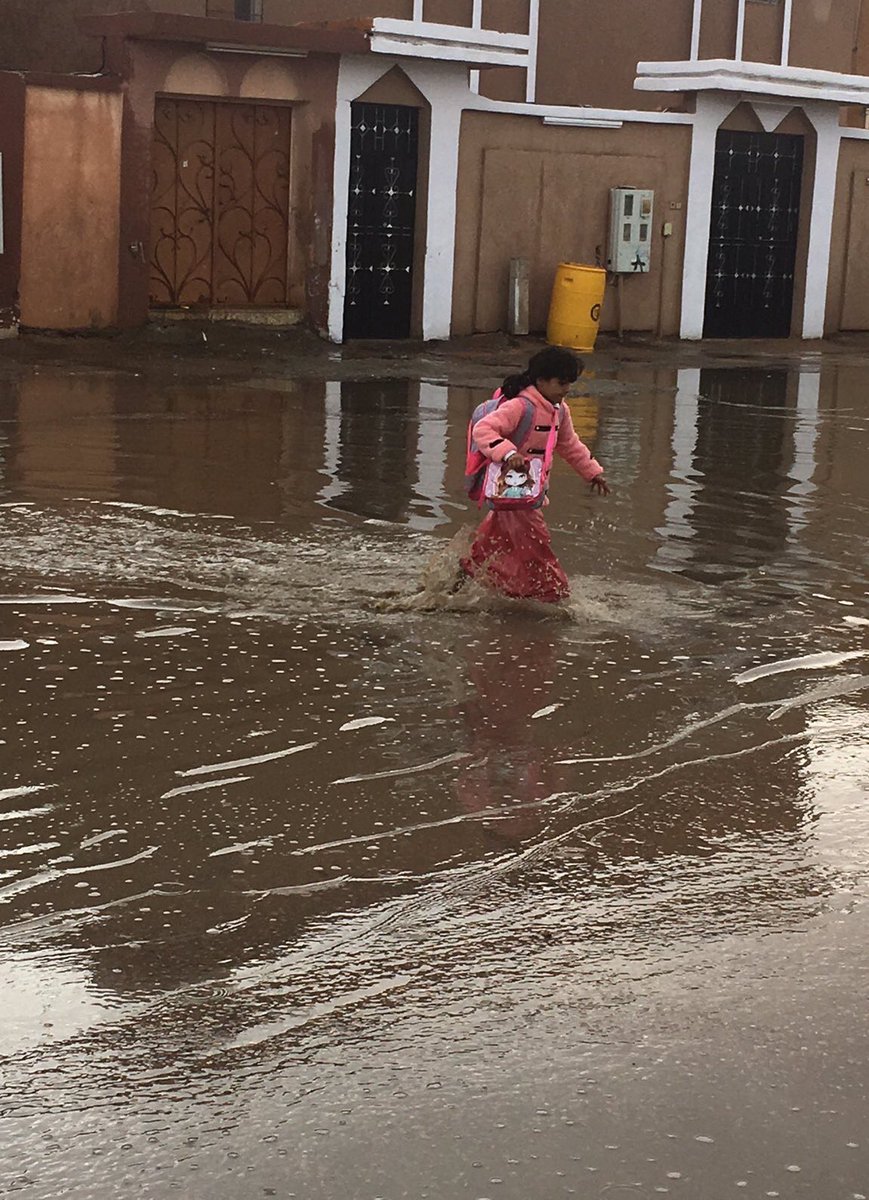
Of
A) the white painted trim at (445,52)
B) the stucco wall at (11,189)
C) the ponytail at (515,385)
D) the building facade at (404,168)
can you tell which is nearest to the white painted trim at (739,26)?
the building facade at (404,168)

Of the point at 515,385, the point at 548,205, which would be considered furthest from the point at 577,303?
the point at 515,385

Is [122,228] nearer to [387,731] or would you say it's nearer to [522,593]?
[522,593]

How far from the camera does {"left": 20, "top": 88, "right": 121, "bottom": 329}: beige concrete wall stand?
764 inches

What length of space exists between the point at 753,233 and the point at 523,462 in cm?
1861

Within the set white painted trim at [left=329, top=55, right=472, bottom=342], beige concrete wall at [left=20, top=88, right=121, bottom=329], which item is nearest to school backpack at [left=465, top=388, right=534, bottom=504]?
beige concrete wall at [left=20, top=88, right=121, bottom=329]

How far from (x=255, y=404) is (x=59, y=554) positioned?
723 cm

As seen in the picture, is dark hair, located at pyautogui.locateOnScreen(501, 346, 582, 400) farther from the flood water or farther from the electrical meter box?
the electrical meter box

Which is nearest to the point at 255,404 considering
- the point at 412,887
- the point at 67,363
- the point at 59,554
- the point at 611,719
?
the point at 67,363

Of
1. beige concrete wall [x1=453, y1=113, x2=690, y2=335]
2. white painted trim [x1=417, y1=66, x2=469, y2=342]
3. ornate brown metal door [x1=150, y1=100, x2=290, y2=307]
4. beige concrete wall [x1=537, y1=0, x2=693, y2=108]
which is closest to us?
ornate brown metal door [x1=150, y1=100, x2=290, y2=307]

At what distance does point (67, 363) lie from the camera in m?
18.5

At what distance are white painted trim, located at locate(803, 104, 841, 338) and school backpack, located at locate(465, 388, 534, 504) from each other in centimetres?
1874

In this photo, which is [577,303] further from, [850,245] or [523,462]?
[523,462]

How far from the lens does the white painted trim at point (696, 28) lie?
28719 millimetres

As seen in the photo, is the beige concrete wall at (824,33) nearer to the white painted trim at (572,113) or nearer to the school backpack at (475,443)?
the white painted trim at (572,113)
